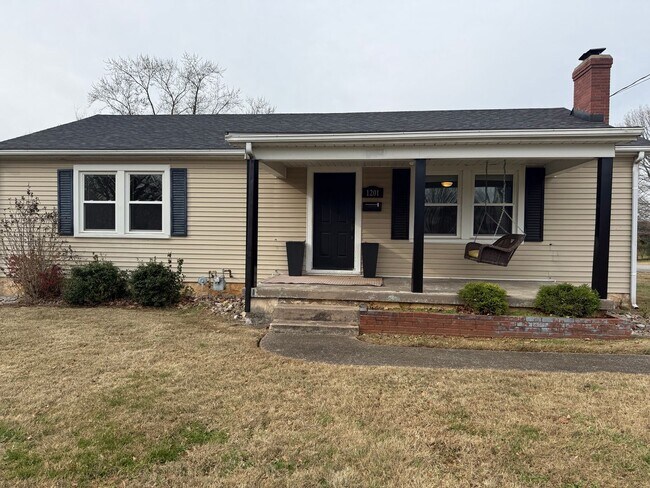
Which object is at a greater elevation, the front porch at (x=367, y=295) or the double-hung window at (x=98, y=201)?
the double-hung window at (x=98, y=201)

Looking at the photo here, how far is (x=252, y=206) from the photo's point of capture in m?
5.73

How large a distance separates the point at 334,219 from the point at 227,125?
3.77 meters

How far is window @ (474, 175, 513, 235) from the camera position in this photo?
7.00 m

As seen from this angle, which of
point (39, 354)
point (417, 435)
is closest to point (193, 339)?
point (39, 354)

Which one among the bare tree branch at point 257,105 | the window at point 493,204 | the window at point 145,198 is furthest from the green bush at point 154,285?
the bare tree branch at point 257,105

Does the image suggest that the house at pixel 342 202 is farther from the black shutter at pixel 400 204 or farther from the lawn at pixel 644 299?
the lawn at pixel 644 299

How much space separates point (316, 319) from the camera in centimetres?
532

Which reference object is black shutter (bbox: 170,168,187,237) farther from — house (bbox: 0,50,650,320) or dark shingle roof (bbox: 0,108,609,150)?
Answer: dark shingle roof (bbox: 0,108,609,150)

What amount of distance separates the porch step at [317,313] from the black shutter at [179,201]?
3179mm

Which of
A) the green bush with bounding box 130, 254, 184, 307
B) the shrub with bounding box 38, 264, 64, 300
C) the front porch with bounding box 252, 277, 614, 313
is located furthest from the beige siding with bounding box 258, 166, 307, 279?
the shrub with bounding box 38, 264, 64, 300

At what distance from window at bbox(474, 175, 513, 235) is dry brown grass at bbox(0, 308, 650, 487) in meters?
3.86

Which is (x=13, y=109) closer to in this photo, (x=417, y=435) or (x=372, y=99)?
(x=372, y=99)

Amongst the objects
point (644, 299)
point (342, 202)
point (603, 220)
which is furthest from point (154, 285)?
point (644, 299)

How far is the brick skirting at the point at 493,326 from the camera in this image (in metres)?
4.84
